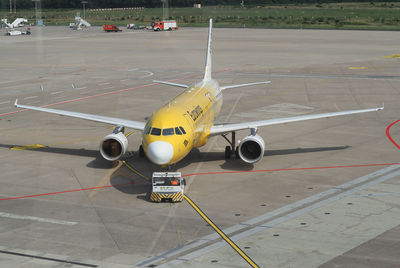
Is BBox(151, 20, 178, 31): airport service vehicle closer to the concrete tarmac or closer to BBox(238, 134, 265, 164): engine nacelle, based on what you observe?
the concrete tarmac

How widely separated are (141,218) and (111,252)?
12.9 feet

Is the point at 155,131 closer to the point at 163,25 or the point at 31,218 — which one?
the point at 31,218

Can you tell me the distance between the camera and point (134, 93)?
6512cm

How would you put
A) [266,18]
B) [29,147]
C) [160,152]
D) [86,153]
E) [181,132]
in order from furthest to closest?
[266,18] → [29,147] → [86,153] → [181,132] → [160,152]

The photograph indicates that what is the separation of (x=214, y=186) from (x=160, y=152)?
12.7ft

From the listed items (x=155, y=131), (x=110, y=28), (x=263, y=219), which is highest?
(x=110, y=28)

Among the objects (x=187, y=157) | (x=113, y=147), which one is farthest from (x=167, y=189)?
(x=187, y=157)

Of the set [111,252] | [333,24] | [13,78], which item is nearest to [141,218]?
[111,252]

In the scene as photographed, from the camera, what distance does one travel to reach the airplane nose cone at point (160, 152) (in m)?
30.3

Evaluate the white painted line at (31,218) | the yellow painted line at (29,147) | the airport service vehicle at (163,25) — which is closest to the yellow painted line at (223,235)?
the white painted line at (31,218)

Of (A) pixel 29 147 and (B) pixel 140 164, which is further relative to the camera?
(A) pixel 29 147

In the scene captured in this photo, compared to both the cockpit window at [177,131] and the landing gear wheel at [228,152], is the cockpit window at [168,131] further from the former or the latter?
the landing gear wheel at [228,152]

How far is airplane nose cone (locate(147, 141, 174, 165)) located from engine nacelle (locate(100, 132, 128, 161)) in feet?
15.0

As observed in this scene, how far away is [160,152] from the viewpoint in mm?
30234
